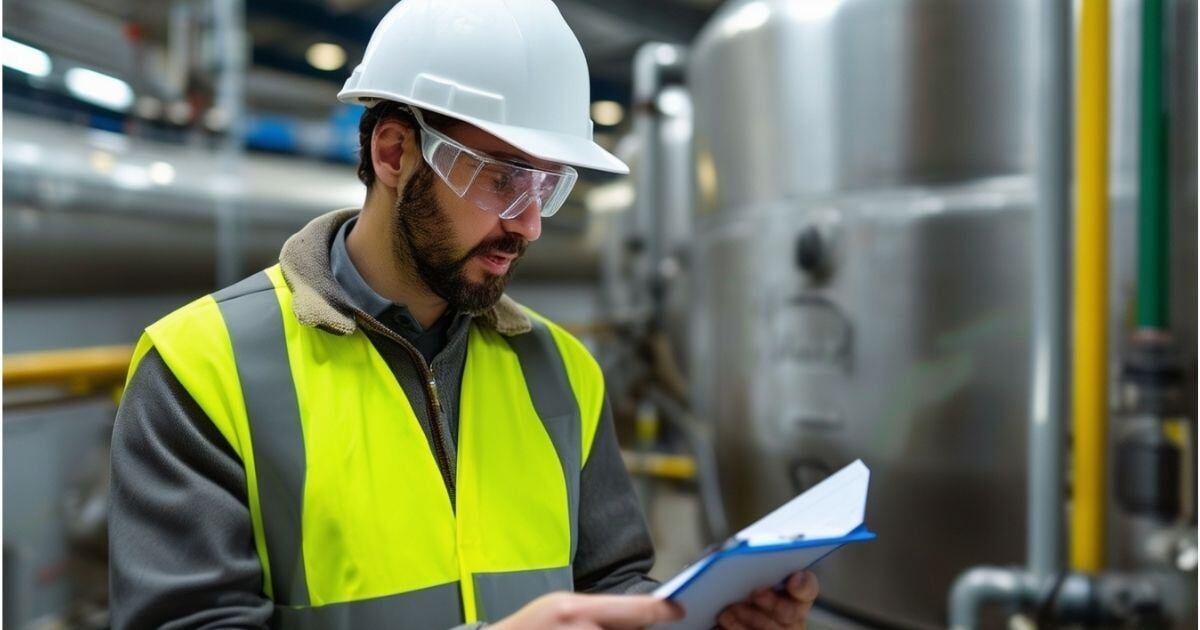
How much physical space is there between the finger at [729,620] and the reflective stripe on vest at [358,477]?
0.20m

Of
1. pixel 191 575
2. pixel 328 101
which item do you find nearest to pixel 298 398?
pixel 191 575

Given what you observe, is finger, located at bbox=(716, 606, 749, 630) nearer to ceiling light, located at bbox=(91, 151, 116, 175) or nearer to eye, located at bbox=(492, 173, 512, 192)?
eye, located at bbox=(492, 173, 512, 192)

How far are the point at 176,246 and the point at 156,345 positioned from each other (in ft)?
7.33

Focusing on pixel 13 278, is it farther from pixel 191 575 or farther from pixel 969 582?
pixel 969 582

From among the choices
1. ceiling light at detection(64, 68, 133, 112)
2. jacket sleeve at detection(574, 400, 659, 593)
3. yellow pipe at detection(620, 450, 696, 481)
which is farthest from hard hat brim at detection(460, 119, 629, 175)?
yellow pipe at detection(620, 450, 696, 481)

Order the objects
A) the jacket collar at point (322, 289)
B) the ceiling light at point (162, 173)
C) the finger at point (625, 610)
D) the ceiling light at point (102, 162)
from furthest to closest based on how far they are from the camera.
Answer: the ceiling light at point (162, 173) → the ceiling light at point (102, 162) → the jacket collar at point (322, 289) → the finger at point (625, 610)

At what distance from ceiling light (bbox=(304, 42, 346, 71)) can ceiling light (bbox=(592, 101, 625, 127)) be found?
6.31 feet

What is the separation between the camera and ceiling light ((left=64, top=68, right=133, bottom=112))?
2.57 meters

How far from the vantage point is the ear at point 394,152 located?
0.96 m

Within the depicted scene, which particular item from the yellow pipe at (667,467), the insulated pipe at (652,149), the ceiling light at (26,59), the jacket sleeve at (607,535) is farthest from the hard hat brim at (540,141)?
the yellow pipe at (667,467)

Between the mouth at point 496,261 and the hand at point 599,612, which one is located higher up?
the mouth at point 496,261

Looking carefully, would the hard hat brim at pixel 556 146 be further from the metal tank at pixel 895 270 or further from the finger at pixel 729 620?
the metal tank at pixel 895 270

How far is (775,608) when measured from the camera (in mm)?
859

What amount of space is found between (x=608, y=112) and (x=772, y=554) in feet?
21.4
